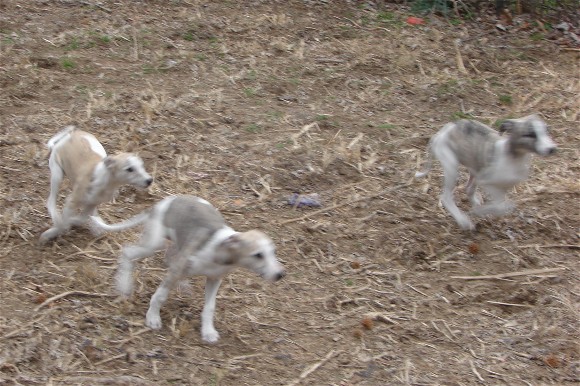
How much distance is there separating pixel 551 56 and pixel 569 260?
182 inches

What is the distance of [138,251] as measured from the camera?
548cm

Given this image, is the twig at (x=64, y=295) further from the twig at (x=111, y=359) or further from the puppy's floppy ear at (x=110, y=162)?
the puppy's floppy ear at (x=110, y=162)

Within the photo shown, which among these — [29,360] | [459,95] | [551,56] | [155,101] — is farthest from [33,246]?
[551,56]

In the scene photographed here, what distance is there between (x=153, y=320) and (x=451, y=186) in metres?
2.68

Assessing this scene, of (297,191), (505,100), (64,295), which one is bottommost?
(505,100)

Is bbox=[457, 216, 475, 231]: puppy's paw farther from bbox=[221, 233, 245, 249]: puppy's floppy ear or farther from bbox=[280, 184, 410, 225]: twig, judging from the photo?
bbox=[221, 233, 245, 249]: puppy's floppy ear

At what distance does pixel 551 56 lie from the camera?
34.2ft

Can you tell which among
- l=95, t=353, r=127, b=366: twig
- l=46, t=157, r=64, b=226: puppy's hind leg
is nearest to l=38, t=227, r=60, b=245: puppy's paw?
l=46, t=157, r=64, b=226: puppy's hind leg

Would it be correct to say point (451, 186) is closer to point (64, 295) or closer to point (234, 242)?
point (234, 242)

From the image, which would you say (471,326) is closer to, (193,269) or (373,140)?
(193,269)

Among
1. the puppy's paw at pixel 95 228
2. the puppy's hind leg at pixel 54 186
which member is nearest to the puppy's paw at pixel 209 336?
the puppy's paw at pixel 95 228

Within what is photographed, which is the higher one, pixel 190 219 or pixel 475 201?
pixel 190 219

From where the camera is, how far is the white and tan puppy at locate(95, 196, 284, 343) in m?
5.02

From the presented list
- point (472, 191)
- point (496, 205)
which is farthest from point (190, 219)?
point (472, 191)
